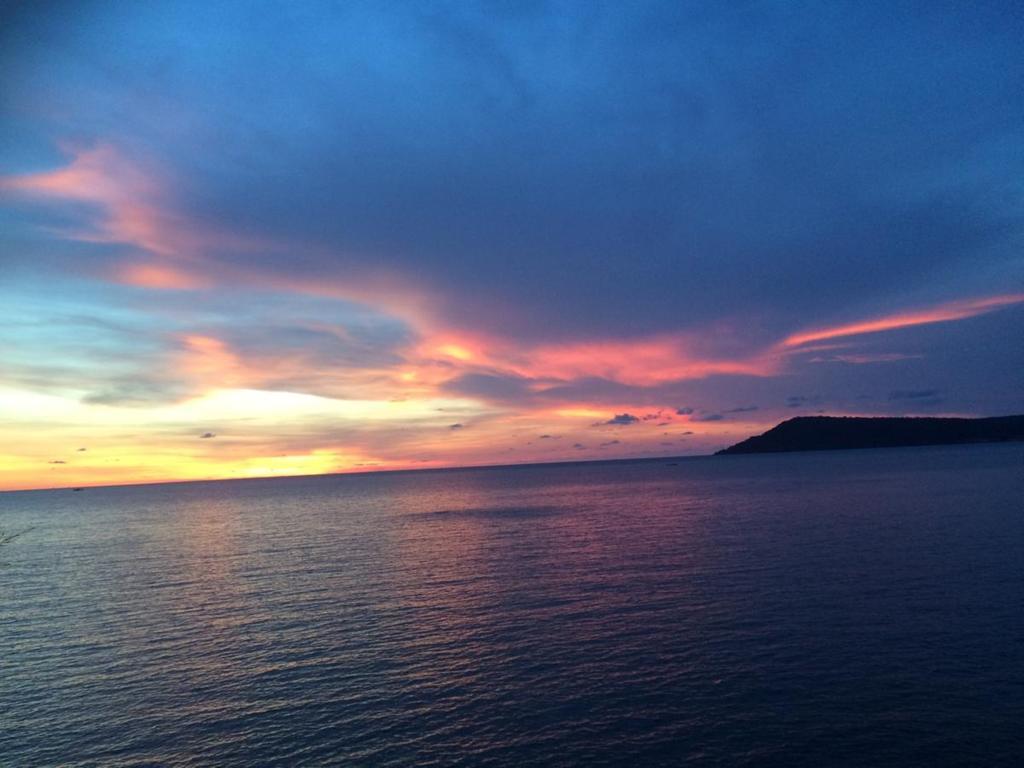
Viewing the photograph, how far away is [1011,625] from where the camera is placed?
4184cm

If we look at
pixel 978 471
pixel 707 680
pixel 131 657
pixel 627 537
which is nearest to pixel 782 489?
pixel 978 471

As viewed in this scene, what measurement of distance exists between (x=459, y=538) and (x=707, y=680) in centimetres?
7335

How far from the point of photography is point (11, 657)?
1849 inches

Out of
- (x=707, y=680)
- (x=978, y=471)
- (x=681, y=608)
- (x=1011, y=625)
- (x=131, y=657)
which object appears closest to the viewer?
(x=707, y=680)

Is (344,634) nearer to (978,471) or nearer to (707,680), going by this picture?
(707,680)

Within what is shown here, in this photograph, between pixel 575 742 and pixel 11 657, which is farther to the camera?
pixel 11 657

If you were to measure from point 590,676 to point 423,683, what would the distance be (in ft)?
32.1

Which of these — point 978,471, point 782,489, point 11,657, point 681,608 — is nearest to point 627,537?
point 681,608

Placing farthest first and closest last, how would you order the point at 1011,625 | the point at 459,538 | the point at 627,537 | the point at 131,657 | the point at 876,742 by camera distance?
the point at 459,538, the point at 627,537, the point at 131,657, the point at 1011,625, the point at 876,742

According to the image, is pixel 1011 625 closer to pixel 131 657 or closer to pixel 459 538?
pixel 131 657

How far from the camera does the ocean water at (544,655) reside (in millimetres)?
30016

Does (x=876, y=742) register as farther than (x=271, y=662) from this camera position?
No

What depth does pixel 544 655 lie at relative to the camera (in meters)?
41.5

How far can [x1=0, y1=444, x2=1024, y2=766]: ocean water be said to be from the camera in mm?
30016
